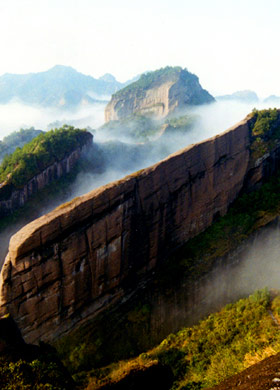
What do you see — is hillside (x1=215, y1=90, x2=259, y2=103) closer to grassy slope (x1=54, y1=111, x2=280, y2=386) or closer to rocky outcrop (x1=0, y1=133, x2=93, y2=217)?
rocky outcrop (x1=0, y1=133, x2=93, y2=217)

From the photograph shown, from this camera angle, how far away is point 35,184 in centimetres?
3456

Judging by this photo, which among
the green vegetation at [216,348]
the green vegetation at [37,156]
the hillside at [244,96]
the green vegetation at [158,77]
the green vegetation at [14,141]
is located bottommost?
the hillside at [244,96]

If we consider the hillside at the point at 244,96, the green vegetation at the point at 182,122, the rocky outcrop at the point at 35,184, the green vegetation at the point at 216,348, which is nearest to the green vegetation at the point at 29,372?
the green vegetation at the point at 216,348

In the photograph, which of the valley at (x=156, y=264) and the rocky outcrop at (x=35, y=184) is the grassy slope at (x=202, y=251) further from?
the rocky outcrop at (x=35, y=184)

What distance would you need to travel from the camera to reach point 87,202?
17344 millimetres

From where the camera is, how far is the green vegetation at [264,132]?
27.1 meters

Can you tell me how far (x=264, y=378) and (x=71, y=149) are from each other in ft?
117

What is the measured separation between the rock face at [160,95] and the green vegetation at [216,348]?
79.7 metres

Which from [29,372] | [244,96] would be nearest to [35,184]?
[29,372]

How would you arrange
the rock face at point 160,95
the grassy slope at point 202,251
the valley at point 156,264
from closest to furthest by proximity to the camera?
the valley at point 156,264 < the grassy slope at point 202,251 < the rock face at point 160,95

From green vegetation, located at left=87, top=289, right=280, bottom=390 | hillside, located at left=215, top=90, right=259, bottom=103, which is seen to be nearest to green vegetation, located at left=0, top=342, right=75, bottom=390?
green vegetation, located at left=87, top=289, right=280, bottom=390

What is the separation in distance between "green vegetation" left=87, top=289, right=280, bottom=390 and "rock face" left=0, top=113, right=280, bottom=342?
407 centimetres

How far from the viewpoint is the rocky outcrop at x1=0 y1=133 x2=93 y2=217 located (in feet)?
103

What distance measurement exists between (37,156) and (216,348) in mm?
27988
